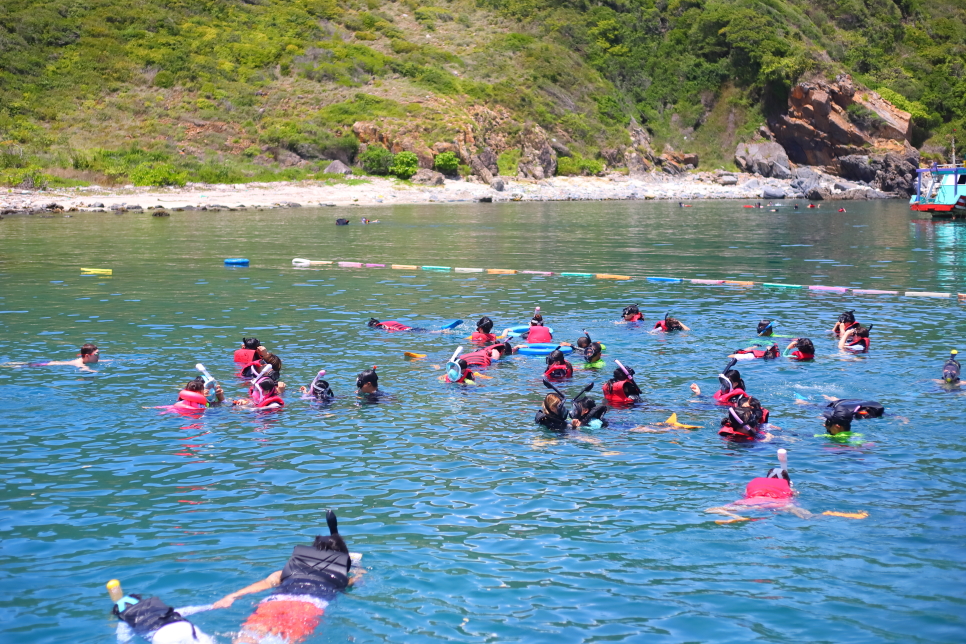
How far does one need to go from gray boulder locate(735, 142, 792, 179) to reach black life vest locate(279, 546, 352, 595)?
4159 inches

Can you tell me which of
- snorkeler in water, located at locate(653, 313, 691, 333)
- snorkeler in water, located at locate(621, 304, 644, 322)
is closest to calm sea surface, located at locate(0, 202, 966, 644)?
snorkeler in water, located at locate(653, 313, 691, 333)

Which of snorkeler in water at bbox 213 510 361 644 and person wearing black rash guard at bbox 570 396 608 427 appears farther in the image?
person wearing black rash guard at bbox 570 396 608 427

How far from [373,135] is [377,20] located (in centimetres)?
3722

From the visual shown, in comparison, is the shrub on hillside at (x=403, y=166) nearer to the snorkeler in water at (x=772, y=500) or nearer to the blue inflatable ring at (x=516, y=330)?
the blue inflatable ring at (x=516, y=330)

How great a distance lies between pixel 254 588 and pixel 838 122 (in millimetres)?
110752

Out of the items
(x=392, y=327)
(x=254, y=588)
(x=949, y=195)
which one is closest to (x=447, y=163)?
(x=949, y=195)

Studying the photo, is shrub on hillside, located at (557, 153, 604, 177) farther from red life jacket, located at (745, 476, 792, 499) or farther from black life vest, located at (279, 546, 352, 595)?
black life vest, located at (279, 546, 352, 595)

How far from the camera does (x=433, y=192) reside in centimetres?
8219

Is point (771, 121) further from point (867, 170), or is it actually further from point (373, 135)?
point (373, 135)

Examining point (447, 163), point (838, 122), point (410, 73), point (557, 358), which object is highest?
point (410, 73)

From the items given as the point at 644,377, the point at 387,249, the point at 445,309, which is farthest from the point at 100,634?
the point at 387,249

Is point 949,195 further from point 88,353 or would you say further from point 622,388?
point 88,353

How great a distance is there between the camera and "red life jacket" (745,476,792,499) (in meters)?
10.4

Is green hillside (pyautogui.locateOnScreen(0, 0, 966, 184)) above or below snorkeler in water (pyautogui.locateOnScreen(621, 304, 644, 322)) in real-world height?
above
